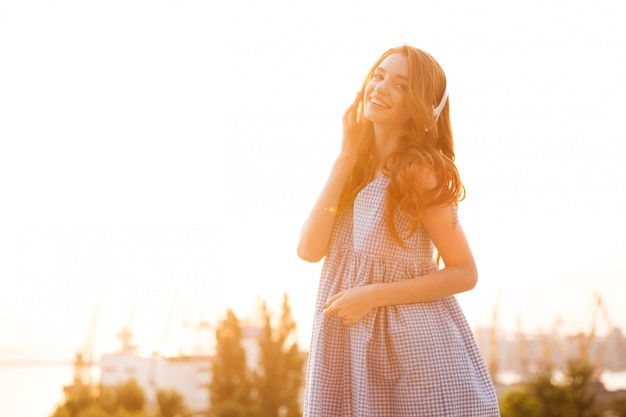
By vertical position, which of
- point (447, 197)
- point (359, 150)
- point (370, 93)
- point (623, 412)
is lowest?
point (623, 412)

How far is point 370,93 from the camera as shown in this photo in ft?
6.68

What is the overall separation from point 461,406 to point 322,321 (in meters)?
0.40

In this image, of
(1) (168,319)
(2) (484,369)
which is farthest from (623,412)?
(1) (168,319)

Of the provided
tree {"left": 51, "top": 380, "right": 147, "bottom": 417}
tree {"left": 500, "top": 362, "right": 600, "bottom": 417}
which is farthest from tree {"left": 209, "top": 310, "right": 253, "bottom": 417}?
tree {"left": 500, "top": 362, "right": 600, "bottom": 417}

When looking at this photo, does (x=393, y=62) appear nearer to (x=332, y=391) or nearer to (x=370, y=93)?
(x=370, y=93)

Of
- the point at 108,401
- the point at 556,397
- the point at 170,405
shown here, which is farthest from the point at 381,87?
the point at 170,405

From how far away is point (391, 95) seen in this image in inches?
77.7

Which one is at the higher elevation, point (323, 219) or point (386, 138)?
point (386, 138)

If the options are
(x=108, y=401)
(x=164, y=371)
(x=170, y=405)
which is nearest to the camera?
(x=108, y=401)

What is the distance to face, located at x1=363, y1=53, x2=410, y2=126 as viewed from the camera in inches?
77.8

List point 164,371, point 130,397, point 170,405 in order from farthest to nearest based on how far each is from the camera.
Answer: point 164,371, point 170,405, point 130,397

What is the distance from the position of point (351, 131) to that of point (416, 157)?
0.82ft

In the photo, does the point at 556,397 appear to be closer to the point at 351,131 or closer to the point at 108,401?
the point at 108,401

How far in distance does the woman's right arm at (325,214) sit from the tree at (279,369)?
23.2 metres
